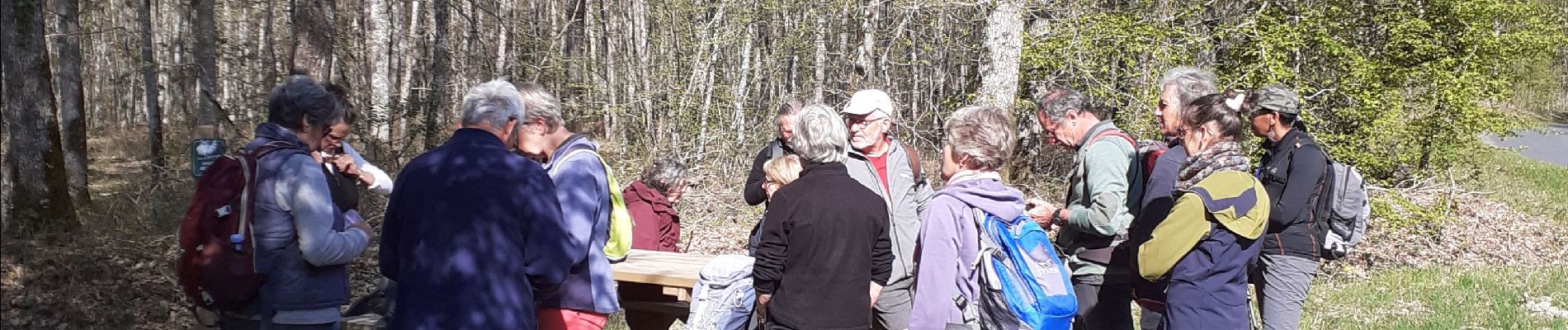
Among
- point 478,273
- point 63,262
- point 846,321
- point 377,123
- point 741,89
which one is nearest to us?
point 478,273

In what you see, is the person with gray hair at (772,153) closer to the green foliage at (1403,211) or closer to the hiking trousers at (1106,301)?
the hiking trousers at (1106,301)

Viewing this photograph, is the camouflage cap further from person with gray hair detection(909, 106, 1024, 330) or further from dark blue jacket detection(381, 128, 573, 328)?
dark blue jacket detection(381, 128, 573, 328)

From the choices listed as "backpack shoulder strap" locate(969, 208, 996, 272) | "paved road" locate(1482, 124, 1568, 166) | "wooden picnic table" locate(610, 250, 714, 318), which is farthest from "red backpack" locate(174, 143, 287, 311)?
"paved road" locate(1482, 124, 1568, 166)

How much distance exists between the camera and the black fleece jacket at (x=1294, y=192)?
4715 mm

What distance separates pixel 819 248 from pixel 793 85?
29.4ft

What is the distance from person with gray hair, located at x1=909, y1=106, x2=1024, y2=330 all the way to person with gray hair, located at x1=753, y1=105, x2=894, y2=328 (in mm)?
194

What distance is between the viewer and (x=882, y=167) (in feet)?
15.3

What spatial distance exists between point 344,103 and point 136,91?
28704 millimetres

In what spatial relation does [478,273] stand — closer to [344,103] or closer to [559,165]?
[559,165]

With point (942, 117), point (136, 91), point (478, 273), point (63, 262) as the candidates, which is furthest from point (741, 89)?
point (136, 91)

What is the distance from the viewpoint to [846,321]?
3.74 m

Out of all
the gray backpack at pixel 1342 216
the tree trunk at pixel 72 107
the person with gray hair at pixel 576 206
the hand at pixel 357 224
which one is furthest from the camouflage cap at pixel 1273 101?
the tree trunk at pixel 72 107

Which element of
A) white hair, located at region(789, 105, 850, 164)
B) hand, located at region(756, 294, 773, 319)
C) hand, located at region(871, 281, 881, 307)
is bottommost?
hand, located at region(756, 294, 773, 319)

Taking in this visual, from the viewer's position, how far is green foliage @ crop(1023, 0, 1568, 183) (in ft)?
32.2
